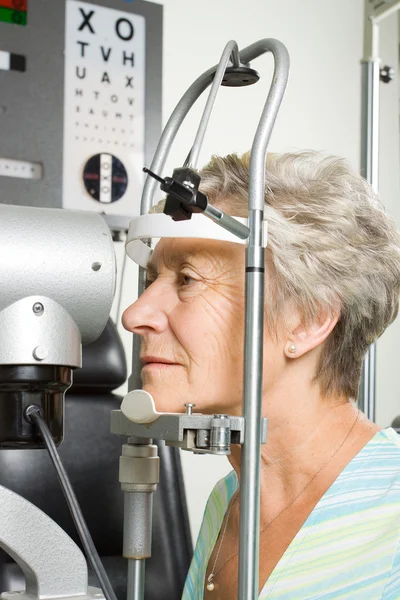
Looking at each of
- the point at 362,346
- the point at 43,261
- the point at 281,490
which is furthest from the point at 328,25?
the point at 43,261

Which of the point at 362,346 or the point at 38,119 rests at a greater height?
the point at 38,119

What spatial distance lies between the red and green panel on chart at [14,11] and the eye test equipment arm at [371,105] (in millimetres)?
809


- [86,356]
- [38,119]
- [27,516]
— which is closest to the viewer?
[27,516]

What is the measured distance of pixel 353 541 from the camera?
99 cm

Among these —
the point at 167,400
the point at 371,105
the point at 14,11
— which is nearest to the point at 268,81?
the point at 371,105

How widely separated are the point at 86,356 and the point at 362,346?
592mm

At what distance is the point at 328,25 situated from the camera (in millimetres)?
2383

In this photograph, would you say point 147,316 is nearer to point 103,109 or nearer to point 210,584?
point 210,584

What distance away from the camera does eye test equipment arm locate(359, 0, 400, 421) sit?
1958 millimetres

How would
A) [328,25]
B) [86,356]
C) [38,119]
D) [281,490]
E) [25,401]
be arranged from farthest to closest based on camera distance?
[328,25]
[38,119]
[86,356]
[281,490]
[25,401]

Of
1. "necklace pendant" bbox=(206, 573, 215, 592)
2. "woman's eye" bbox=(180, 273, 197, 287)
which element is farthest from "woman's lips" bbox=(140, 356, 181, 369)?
"necklace pendant" bbox=(206, 573, 215, 592)

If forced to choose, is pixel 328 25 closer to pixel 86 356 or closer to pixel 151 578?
pixel 86 356

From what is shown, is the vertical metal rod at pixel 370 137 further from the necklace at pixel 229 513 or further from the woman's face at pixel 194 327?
the woman's face at pixel 194 327

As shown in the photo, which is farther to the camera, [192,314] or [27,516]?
[192,314]
